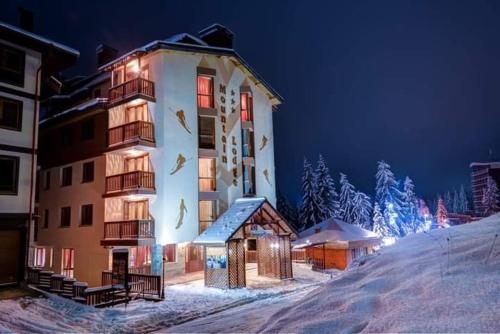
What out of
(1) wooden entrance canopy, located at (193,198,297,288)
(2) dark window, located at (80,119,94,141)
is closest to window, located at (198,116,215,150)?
(1) wooden entrance canopy, located at (193,198,297,288)

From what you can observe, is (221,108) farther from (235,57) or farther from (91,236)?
(91,236)

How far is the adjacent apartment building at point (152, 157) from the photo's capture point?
24344 millimetres

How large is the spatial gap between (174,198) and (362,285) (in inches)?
740

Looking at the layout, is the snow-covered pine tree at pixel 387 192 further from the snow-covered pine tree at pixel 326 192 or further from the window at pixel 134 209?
the window at pixel 134 209

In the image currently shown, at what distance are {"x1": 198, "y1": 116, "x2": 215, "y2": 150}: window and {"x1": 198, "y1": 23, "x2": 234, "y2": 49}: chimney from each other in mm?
6787

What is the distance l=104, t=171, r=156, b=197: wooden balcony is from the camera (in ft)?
77.7

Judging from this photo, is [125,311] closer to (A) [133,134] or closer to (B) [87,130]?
(A) [133,134]

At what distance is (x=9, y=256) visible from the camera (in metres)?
17.9

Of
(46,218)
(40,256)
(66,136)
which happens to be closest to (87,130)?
(66,136)

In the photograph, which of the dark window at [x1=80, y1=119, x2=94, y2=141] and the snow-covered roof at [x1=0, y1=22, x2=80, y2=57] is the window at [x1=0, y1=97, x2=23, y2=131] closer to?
the snow-covered roof at [x1=0, y1=22, x2=80, y2=57]

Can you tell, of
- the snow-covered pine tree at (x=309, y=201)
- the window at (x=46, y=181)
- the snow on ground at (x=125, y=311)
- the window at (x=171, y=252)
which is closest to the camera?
the snow on ground at (x=125, y=311)

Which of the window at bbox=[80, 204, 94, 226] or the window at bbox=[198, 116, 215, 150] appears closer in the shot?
the window at bbox=[80, 204, 94, 226]

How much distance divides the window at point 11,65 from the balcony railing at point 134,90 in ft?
22.1

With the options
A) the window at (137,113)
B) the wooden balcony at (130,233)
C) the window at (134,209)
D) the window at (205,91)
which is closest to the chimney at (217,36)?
the window at (205,91)
